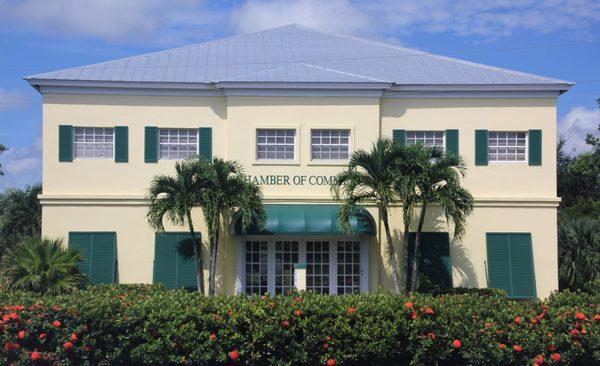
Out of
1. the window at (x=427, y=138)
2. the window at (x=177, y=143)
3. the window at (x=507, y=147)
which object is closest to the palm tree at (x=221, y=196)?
the window at (x=177, y=143)

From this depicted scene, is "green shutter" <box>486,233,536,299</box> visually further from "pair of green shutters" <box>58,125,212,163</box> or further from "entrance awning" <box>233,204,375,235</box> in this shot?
"pair of green shutters" <box>58,125,212,163</box>

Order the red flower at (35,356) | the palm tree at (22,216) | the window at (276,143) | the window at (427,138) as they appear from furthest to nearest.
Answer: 1. the palm tree at (22,216)
2. the window at (427,138)
3. the window at (276,143)
4. the red flower at (35,356)

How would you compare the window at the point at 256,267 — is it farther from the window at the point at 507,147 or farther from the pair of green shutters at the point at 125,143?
the window at the point at 507,147

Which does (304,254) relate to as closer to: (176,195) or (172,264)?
(172,264)

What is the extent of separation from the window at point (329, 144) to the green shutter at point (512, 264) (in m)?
4.83

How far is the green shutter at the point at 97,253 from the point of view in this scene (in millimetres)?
21922

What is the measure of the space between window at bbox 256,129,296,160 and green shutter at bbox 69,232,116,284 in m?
4.79

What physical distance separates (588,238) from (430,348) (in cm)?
1446

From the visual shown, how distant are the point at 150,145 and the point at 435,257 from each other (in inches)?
340

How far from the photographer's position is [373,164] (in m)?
20.3

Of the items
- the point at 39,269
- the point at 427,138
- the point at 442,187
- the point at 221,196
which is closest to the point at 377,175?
the point at 442,187

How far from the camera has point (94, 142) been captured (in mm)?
22719

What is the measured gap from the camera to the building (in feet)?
72.9

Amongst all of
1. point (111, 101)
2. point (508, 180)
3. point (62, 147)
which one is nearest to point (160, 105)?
point (111, 101)
